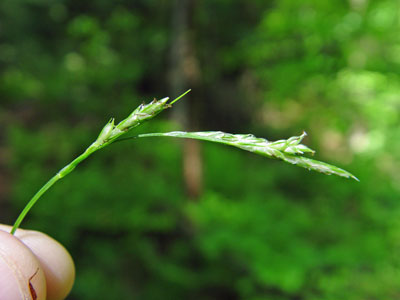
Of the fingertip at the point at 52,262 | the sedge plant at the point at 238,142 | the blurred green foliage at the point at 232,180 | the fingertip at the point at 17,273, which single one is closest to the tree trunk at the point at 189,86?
the blurred green foliage at the point at 232,180

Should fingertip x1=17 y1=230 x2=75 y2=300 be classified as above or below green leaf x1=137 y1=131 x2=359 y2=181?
below

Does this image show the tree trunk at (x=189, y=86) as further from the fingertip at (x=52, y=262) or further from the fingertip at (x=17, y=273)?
the fingertip at (x=17, y=273)

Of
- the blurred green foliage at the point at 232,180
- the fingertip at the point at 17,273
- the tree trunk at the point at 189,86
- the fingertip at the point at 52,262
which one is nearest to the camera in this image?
the fingertip at the point at 17,273

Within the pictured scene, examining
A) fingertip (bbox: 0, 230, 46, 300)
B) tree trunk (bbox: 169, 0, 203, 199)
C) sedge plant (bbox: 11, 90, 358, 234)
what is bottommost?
fingertip (bbox: 0, 230, 46, 300)

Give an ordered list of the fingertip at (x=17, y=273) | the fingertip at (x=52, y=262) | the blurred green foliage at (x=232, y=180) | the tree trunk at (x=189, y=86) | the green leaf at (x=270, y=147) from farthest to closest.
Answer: the tree trunk at (x=189, y=86)
the blurred green foliage at (x=232, y=180)
the fingertip at (x=52, y=262)
the fingertip at (x=17, y=273)
the green leaf at (x=270, y=147)

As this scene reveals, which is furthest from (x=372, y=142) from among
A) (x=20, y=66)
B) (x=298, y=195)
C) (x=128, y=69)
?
(x=20, y=66)

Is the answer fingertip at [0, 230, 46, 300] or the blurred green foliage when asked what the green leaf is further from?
the blurred green foliage

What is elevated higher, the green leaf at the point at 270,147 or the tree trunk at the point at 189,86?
the tree trunk at the point at 189,86

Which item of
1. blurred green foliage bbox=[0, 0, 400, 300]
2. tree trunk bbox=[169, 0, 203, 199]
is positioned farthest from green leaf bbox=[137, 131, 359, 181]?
tree trunk bbox=[169, 0, 203, 199]

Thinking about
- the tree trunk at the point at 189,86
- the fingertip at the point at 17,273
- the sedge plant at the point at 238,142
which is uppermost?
the tree trunk at the point at 189,86

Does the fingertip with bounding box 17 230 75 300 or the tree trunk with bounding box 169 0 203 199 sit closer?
the fingertip with bounding box 17 230 75 300
